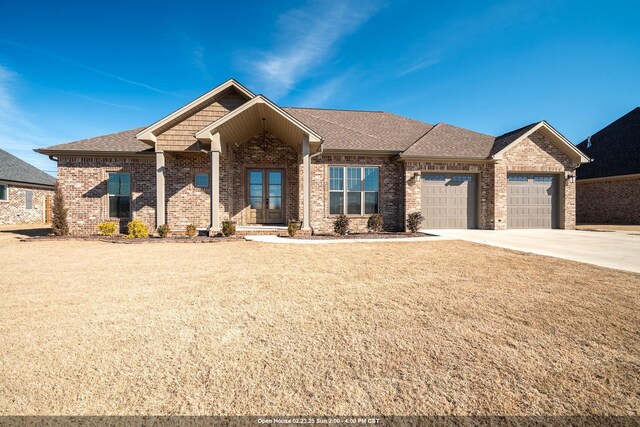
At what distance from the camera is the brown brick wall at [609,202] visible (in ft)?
54.6

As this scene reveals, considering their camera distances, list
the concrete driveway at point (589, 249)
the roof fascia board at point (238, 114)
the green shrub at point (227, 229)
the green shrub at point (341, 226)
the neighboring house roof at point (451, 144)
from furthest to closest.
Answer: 1. the neighboring house roof at point (451, 144)
2. the green shrub at point (341, 226)
3. the green shrub at point (227, 229)
4. the roof fascia board at point (238, 114)
5. the concrete driveway at point (589, 249)

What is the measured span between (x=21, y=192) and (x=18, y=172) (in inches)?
80.0

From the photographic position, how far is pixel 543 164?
43.7ft

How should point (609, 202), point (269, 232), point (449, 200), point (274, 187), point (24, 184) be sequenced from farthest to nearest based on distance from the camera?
point (24, 184) < point (609, 202) < point (449, 200) < point (274, 187) < point (269, 232)

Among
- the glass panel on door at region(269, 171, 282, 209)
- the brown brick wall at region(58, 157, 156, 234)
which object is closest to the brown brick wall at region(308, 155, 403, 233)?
the glass panel on door at region(269, 171, 282, 209)

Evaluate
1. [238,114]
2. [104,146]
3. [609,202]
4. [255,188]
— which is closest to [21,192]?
[104,146]

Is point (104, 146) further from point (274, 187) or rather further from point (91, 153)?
point (274, 187)

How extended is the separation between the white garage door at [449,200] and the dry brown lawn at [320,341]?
748cm

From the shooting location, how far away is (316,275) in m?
5.36

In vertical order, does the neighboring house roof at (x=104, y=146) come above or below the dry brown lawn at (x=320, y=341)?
above

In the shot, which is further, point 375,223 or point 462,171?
point 462,171

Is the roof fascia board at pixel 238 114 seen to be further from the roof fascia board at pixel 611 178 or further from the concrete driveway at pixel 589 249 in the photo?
the roof fascia board at pixel 611 178

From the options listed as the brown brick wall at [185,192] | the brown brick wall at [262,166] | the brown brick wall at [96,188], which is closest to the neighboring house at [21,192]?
the brown brick wall at [96,188]

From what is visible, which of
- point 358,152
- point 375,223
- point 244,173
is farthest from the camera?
point 244,173
